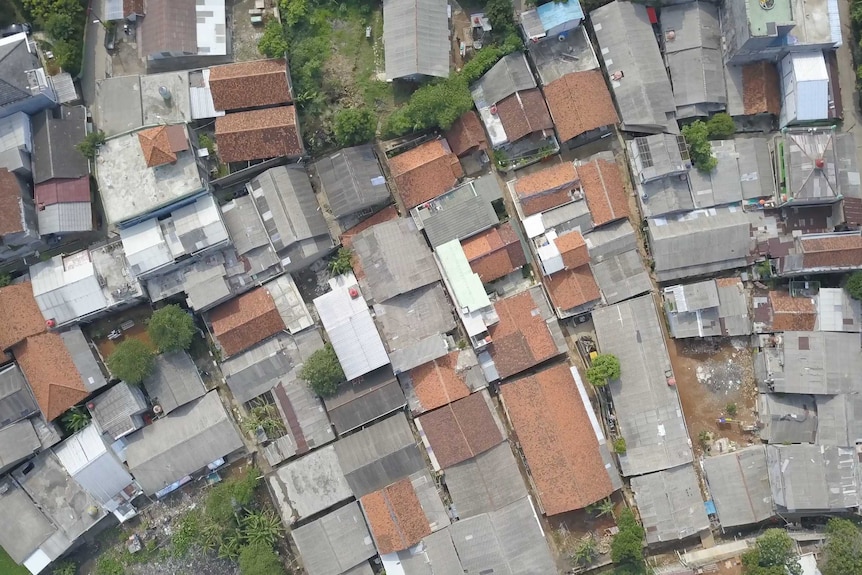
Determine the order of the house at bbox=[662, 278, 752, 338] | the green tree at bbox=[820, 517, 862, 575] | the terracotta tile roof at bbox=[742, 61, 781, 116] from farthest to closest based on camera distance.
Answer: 1. the terracotta tile roof at bbox=[742, 61, 781, 116]
2. the house at bbox=[662, 278, 752, 338]
3. the green tree at bbox=[820, 517, 862, 575]

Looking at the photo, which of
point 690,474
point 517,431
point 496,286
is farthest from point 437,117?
point 690,474

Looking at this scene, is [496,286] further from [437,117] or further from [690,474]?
[690,474]

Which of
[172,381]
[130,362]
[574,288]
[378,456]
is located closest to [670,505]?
[574,288]

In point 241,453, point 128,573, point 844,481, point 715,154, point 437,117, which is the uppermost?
point 437,117

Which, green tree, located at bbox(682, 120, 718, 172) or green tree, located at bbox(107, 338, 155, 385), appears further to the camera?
green tree, located at bbox(682, 120, 718, 172)

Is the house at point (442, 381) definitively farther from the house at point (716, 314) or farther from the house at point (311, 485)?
the house at point (716, 314)

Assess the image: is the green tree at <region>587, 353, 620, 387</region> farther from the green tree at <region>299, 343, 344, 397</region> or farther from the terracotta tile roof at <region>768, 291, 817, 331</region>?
the green tree at <region>299, 343, 344, 397</region>

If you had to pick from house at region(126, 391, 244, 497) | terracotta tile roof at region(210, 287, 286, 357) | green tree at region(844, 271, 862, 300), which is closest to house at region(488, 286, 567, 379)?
terracotta tile roof at region(210, 287, 286, 357)

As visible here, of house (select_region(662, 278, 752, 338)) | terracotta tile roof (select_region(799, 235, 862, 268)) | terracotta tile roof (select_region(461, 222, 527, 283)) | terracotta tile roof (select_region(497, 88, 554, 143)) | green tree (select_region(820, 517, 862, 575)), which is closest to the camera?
green tree (select_region(820, 517, 862, 575))
